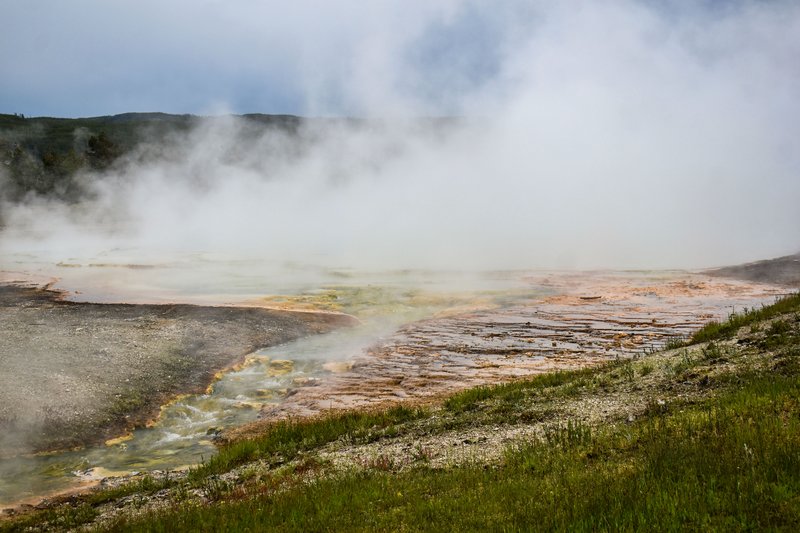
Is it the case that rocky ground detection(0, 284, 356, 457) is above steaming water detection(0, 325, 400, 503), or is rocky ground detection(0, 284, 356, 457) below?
above

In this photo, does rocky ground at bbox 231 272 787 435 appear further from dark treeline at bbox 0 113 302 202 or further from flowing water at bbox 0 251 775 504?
dark treeline at bbox 0 113 302 202

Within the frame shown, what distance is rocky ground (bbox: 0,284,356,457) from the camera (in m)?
11.9

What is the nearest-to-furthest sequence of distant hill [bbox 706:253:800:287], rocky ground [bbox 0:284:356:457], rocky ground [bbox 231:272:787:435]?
rocky ground [bbox 0:284:356:457] < rocky ground [bbox 231:272:787:435] < distant hill [bbox 706:253:800:287]

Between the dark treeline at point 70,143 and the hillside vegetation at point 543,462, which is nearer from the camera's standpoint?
the hillside vegetation at point 543,462

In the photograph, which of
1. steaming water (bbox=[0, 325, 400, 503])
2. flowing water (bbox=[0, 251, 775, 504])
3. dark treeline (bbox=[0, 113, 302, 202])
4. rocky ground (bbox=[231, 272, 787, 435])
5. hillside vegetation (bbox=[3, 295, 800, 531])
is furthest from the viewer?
dark treeline (bbox=[0, 113, 302, 202])

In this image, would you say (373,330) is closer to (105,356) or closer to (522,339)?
(522,339)

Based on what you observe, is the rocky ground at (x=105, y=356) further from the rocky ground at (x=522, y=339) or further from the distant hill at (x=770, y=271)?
the distant hill at (x=770, y=271)

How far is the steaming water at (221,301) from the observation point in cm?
1054

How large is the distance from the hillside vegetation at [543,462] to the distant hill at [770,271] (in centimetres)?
2054

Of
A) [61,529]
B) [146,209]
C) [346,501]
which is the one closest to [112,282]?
[61,529]

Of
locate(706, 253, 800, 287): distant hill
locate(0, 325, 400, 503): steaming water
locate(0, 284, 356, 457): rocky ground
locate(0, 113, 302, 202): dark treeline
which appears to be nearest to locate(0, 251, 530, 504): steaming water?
locate(0, 325, 400, 503): steaming water

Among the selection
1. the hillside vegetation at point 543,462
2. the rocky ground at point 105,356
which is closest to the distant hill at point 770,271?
the hillside vegetation at point 543,462

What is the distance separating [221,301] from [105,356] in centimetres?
907

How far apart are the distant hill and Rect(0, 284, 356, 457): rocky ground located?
21.4 meters
